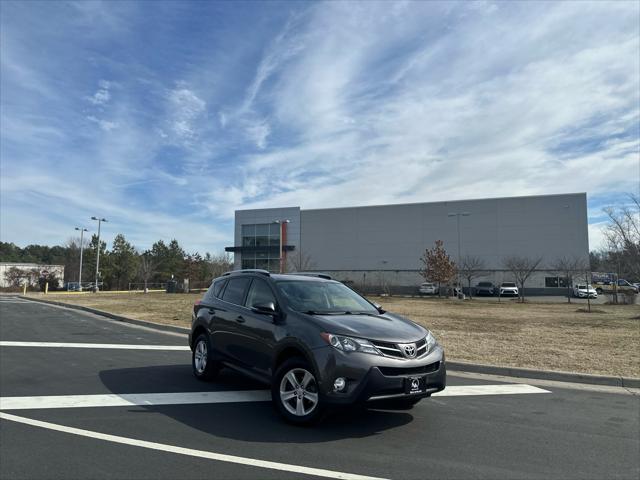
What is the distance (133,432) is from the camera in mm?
4926

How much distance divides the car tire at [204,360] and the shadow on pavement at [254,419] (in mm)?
186

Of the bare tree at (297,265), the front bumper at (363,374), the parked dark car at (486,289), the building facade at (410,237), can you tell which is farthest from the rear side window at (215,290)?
the parked dark car at (486,289)

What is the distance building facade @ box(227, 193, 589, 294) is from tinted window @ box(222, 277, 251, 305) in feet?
139

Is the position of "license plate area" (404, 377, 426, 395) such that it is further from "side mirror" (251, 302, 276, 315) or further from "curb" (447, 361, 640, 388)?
"curb" (447, 361, 640, 388)

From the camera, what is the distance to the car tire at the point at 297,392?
494 cm

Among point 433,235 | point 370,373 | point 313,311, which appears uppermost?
point 433,235

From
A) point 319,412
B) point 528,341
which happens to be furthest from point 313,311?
point 528,341

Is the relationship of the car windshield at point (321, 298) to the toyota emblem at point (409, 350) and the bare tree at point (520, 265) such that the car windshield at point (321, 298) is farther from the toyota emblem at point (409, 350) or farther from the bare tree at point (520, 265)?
the bare tree at point (520, 265)

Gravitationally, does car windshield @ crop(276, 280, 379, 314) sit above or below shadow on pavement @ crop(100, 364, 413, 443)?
above

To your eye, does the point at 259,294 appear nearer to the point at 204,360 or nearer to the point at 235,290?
the point at 235,290

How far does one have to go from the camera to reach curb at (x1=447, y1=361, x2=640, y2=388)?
783 cm

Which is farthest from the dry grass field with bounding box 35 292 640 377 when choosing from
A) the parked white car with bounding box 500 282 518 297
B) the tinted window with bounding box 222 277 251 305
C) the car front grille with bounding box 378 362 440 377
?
the parked white car with bounding box 500 282 518 297

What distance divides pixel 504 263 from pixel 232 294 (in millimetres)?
52062

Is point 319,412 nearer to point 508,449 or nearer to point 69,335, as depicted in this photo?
point 508,449
